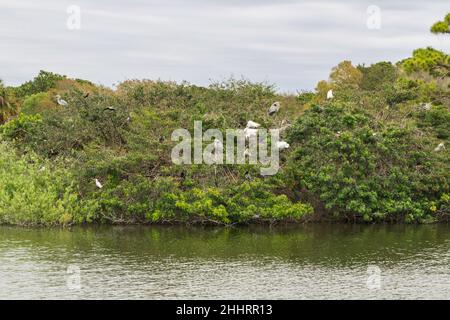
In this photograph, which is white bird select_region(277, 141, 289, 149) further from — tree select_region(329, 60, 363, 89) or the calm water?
tree select_region(329, 60, 363, 89)

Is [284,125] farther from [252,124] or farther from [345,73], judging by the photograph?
[345,73]

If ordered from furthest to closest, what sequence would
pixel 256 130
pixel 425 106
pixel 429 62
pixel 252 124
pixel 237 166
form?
pixel 425 106, pixel 429 62, pixel 252 124, pixel 256 130, pixel 237 166

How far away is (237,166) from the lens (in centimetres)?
2717

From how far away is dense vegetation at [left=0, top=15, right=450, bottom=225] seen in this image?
2639cm

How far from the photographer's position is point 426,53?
29.7 meters

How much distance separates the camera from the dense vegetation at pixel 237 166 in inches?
1039

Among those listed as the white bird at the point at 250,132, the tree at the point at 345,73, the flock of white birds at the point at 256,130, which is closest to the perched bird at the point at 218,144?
the flock of white birds at the point at 256,130

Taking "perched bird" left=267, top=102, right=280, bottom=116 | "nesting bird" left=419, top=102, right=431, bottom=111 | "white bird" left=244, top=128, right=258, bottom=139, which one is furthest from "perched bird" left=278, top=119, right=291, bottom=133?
"nesting bird" left=419, top=102, right=431, bottom=111

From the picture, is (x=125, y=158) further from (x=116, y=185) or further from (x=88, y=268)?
(x=88, y=268)

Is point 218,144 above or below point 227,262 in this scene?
above

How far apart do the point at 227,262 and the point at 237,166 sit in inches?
272

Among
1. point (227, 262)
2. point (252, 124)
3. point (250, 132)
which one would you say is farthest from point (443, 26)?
point (227, 262)

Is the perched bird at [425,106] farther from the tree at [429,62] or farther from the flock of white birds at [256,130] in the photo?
the tree at [429,62]
